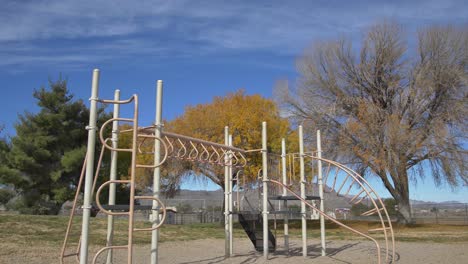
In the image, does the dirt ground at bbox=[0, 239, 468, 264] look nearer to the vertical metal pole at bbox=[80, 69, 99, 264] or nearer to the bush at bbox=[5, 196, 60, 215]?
the vertical metal pole at bbox=[80, 69, 99, 264]

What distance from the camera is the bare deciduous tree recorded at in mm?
20938

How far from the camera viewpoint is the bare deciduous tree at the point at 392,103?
20938 millimetres

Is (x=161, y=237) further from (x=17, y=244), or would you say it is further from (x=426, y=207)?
(x=426, y=207)

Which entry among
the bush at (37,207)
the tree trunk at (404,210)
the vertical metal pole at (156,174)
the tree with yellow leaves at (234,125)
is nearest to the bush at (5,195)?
the bush at (37,207)

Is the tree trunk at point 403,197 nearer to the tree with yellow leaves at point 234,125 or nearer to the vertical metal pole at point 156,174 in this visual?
the tree with yellow leaves at point 234,125

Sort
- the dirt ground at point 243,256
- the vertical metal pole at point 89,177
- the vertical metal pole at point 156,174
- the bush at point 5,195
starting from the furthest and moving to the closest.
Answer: the bush at point 5,195 < the dirt ground at point 243,256 < the vertical metal pole at point 156,174 < the vertical metal pole at point 89,177

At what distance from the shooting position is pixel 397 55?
22.5 metres

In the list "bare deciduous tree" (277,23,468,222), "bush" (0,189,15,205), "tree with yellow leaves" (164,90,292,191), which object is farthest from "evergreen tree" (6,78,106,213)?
"bare deciduous tree" (277,23,468,222)

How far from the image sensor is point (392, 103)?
2273 cm

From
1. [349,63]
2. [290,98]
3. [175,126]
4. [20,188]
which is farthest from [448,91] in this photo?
[20,188]

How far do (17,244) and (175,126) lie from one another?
45.8 feet

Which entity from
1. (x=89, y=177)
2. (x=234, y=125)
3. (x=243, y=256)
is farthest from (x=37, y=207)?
(x=89, y=177)

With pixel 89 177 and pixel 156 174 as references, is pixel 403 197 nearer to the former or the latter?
pixel 156 174

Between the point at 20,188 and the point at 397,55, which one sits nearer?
the point at 397,55
